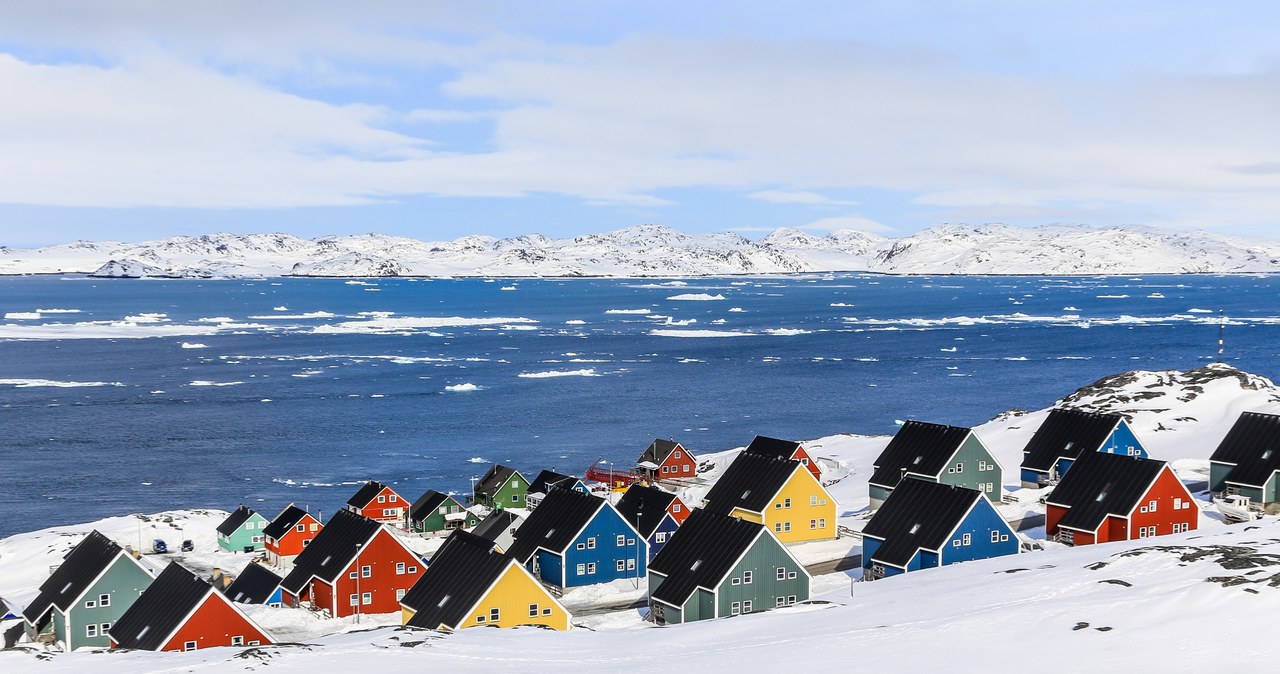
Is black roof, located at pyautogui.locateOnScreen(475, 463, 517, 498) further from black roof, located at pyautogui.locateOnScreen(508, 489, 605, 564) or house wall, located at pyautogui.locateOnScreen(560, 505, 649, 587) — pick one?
house wall, located at pyautogui.locateOnScreen(560, 505, 649, 587)

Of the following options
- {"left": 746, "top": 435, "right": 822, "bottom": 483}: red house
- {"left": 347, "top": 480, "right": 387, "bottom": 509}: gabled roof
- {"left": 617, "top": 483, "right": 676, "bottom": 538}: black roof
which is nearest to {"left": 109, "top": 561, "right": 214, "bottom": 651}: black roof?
{"left": 617, "top": 483, "right": 676, "bottom": 538}: black roof

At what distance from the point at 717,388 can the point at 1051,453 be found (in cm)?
6746

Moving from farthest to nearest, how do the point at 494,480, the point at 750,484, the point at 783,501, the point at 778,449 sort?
the point at 494,480 → the point at 778,449 → the point at 750,484 → the point at 783,501

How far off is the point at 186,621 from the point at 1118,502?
3667 cm

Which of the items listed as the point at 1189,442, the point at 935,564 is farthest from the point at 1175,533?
the point at 1189,442

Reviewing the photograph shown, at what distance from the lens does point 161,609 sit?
37.9 metres

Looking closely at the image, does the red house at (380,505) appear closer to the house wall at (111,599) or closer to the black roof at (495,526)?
the black roof at (495,526)

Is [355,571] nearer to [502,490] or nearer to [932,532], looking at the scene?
[932,532]

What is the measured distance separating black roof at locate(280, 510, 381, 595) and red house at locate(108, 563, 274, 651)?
7712 millimetres

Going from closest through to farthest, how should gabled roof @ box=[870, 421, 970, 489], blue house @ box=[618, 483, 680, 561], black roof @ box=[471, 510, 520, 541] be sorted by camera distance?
blue house @ box=[618, 483, 680, 561] → black roof @ box=[471, 510, 520, 541] → gabled roof @ box=[870, 421, 970, 489]

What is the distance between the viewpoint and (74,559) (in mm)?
44594

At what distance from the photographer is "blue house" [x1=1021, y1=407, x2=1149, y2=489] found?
61.9 metres

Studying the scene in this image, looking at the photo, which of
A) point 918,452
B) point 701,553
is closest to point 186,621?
point 701,553

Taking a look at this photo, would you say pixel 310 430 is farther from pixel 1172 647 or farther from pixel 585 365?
pixel 1172 647
